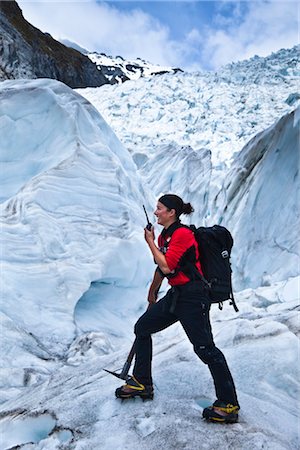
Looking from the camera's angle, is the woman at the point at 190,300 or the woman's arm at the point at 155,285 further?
the woman's arm at the point at 155,285

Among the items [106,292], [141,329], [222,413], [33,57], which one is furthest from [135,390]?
[33,57]

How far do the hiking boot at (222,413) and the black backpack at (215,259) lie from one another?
50 cm

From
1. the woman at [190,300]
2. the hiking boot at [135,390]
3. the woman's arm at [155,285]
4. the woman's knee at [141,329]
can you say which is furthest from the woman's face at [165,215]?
the hiking boot at [135,390]

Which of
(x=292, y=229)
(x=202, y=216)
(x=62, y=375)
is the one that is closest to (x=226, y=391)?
(x=62, y=375)

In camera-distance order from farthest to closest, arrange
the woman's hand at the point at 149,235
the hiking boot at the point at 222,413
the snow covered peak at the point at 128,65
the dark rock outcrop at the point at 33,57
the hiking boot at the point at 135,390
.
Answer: the snow covered peak at the point at 128,65
the dark rock outcrop at the point at 33,57
the hiking boot at the point at 135,390
the woman's hand at the point at 149,235
the hiking boot at the point at 222,413

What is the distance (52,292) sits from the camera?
16.5 feet

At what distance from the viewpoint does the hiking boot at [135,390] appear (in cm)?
243

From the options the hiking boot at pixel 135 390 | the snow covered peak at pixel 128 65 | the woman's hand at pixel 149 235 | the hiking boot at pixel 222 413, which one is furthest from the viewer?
the snow covered peak at pixel 128 65

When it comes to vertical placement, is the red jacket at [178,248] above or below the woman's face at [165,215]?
below

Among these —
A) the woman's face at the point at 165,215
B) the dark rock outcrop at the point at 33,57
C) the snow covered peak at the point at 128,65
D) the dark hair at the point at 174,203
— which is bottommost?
the woman's face at the point at 165,215

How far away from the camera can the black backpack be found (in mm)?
2271

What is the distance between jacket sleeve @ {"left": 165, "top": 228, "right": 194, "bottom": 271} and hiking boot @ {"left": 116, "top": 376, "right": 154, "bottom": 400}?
68 cm

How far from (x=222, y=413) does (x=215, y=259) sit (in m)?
0.73

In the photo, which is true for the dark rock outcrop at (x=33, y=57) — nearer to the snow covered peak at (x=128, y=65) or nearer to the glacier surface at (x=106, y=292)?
the glacier surface at (x=106, y=292)
